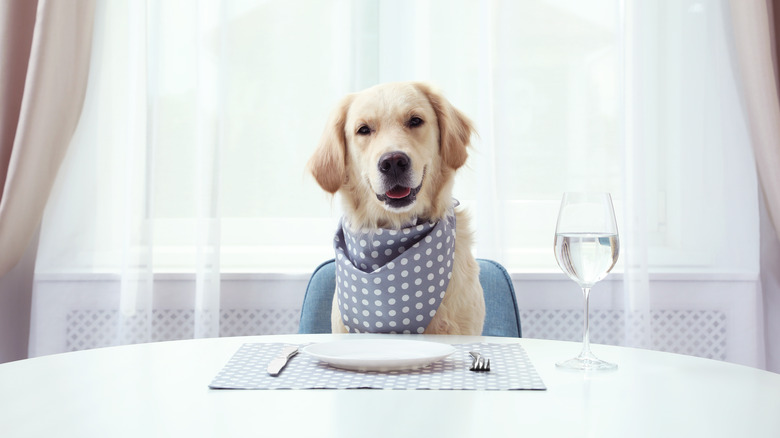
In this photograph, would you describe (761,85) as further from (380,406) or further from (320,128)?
(380,406)

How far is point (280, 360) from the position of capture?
A: 0.82 metres

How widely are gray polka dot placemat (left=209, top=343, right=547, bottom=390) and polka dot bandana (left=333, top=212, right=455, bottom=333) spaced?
0.44 meters

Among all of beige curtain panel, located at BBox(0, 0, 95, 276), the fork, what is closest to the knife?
the fork

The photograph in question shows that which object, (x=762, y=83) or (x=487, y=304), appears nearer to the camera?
(x=487, y=304)

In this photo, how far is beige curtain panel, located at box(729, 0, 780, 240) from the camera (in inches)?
86.5

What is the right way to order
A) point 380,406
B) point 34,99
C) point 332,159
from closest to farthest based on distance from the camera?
point 380,406
point 332,159
point 34,99

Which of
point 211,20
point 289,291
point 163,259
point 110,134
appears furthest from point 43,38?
point 289,291

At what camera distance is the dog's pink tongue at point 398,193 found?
143 cm

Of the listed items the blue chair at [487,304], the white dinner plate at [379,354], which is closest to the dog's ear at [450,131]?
the blue chair at [487,304]

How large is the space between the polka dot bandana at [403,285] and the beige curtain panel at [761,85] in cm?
144

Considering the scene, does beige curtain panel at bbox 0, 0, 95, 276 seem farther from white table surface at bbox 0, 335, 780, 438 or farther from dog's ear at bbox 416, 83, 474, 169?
white table surface at bbox 0, 335, 780, 438

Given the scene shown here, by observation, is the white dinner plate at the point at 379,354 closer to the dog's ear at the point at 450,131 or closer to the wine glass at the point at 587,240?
the wine glass at the point at 587,240

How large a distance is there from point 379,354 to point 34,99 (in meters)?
1.83

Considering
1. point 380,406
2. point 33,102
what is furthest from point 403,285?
point 33,102
